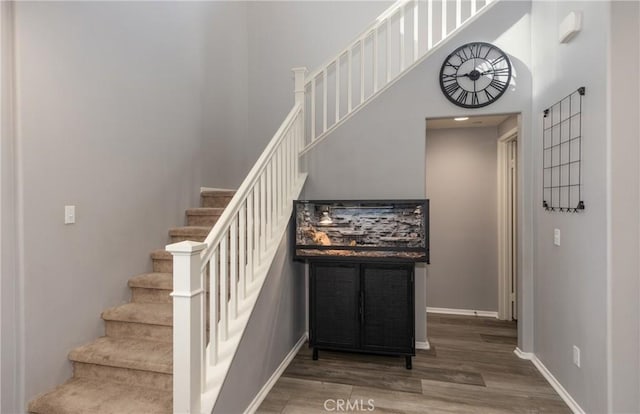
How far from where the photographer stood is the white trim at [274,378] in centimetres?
243

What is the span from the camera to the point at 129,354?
2322 millimetres

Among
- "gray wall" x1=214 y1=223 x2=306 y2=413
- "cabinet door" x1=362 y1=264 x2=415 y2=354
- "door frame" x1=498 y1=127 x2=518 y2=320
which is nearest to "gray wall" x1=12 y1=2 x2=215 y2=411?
"gray wall" x1=214 y1=223 x2=306 y2=413

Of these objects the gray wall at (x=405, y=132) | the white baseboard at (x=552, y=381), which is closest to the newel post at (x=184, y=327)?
the gray wall at (x=405, y=132)

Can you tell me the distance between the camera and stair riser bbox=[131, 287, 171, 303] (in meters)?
2.82

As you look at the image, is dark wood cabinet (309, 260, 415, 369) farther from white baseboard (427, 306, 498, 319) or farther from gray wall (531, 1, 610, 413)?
white baseboard (427, 306, 498, 319)

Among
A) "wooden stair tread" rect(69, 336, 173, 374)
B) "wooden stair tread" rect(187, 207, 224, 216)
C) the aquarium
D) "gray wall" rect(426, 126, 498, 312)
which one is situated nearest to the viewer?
"wooden stair tread" rect(69, 336, 173, 374)

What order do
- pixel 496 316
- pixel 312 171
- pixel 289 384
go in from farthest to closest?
1. pixel 496 316
2. pixel 312 171
3. pixel 289 384

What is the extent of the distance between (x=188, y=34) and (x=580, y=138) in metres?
3.67

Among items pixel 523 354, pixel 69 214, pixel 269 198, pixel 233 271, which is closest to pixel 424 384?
pixel 523 354

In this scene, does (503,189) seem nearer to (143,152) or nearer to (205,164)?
(205,164)

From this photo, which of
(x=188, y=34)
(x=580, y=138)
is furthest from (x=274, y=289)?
(x=188, y=34)

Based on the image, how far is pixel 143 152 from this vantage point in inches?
122

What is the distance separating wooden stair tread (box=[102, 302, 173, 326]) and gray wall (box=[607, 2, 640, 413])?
280 centimetres

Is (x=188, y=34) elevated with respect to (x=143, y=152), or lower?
elevated
